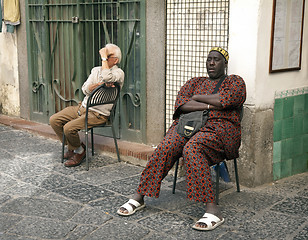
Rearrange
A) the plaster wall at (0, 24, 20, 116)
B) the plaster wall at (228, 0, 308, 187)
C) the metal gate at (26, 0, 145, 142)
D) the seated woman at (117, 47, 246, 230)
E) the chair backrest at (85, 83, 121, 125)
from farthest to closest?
1. the plaster wall at (0, 24, 20, 116)
2. the metal gate at (26, 0, 145, 142)
3. the chair backrest at (85, 83, 121, 125)
4. the plaster wall at (228, 0, 308, 187)
5. the seated woman at (117, 47, 246, 230)

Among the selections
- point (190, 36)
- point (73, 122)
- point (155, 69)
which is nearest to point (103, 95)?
point (73, 122)

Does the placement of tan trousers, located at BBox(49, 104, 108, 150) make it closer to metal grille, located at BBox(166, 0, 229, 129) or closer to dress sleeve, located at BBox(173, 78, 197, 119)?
metal grille, located at BBox(166, 0, 229, 129)

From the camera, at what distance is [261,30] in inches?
184

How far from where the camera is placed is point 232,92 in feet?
14.1

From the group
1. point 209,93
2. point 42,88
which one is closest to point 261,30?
point 209,93

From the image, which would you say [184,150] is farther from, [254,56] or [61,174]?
[61,174]

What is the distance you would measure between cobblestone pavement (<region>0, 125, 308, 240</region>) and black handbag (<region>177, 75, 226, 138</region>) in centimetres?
70

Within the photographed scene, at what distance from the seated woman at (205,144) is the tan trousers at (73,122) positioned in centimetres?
134

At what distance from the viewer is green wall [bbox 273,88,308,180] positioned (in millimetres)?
5148

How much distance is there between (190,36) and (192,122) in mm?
1393

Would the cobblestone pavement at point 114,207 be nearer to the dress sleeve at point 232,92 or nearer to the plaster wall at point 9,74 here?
the dress sleeve at point 232,92

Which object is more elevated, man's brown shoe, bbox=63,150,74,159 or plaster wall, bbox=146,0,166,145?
plaster wall, bbox=146,0,166,145

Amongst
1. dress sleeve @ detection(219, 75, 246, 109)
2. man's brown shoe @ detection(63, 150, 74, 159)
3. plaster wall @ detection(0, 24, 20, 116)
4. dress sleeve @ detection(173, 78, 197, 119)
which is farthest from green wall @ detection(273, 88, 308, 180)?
plaster wall @ detection(0, 24, 20, 116)

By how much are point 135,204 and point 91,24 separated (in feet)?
11.0
